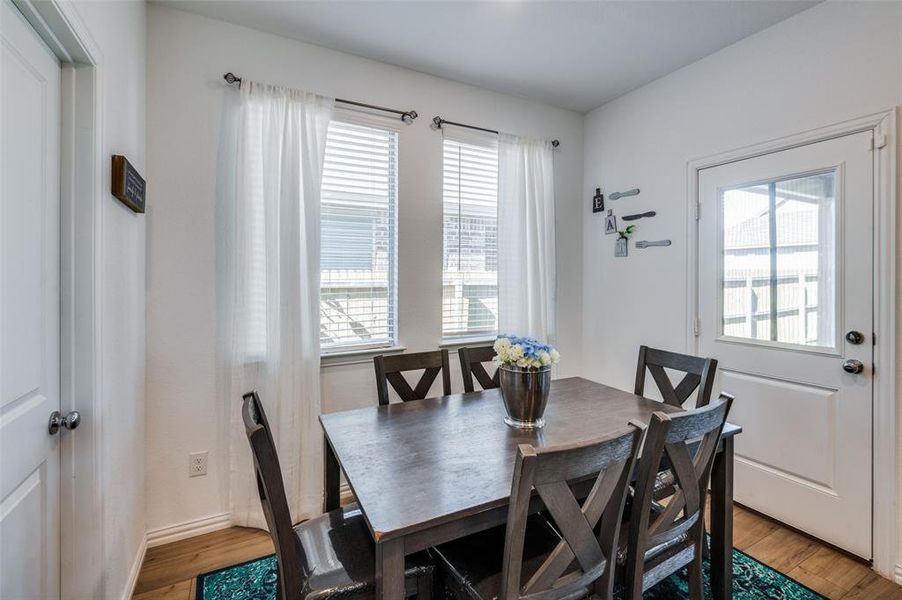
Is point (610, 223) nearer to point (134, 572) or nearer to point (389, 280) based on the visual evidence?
point (389, 280)

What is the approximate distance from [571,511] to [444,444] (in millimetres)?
572

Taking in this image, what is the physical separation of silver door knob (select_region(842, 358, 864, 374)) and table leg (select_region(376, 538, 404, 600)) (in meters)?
2.37

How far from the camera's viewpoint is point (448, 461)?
1388 millimetres

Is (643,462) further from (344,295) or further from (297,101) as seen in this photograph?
(297,101)

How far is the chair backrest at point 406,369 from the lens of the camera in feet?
6.92

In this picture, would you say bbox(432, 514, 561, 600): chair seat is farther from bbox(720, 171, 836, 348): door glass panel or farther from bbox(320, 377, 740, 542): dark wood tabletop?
bbox(720, 171, 836, 348): door glass panel

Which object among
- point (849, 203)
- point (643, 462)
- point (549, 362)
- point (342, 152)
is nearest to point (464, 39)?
point (342, 152)

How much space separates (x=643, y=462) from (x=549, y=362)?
547 mm

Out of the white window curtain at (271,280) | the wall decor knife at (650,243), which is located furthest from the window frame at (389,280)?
the wall decor knife at (650,243)

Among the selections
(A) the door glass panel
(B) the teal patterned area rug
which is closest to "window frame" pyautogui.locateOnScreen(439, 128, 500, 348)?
(A) the door glass panel

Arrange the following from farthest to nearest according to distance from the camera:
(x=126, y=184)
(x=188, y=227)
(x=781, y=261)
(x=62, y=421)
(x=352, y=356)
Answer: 1. (x=352, y=356)
2. (x=781, y=261)
3. (x=188, y=227)
4. (x=126, y=184)
5. (x=62, y=421)

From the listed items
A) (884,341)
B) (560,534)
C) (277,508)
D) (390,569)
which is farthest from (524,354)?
(884,341)

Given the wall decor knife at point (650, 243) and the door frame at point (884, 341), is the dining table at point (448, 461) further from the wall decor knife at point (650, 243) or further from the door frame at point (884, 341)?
the wall decor knife at point (650, 243)

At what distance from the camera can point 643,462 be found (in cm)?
123
